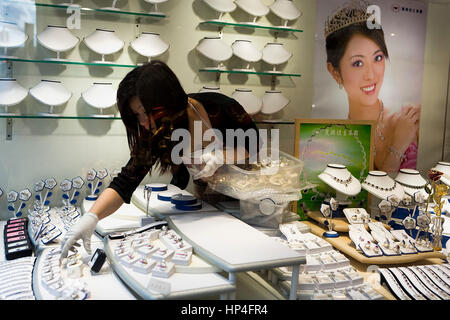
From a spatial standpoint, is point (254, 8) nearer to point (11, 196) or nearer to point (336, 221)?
point (336, 221)

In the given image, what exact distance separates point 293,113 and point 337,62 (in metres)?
0.52

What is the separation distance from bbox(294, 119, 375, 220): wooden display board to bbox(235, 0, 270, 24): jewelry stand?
75 cm

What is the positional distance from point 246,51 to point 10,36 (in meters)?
1.36

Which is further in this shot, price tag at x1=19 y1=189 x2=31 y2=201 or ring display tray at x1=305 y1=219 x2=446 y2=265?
price tag at x1=19 y1=189 x2=31 y2=201

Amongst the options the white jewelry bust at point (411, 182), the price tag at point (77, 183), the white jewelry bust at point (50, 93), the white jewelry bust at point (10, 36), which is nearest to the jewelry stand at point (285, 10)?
the white jewelry bust at point (411, 182)

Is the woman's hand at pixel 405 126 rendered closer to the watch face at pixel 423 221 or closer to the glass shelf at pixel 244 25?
the glass shelf at pixel 244 25

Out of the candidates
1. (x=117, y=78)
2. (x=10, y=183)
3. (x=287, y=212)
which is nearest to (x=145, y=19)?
(x=117, y=78)

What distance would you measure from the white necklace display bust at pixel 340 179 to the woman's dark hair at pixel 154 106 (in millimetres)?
970

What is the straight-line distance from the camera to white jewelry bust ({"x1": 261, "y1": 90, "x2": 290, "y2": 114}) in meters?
2.93

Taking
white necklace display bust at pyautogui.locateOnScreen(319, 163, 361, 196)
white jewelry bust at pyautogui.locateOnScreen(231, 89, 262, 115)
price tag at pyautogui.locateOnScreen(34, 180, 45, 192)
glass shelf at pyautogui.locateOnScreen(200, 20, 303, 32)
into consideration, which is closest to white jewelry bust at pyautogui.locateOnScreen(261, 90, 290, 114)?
white jewelry bust at pyautogui.locateOnScreen(231, 89, 262, 115)

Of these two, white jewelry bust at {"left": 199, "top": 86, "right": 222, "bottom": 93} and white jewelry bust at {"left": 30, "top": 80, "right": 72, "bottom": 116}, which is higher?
white jewelry bust at {"left": 199, "top": 86, "right": 222, "bottom": 93}

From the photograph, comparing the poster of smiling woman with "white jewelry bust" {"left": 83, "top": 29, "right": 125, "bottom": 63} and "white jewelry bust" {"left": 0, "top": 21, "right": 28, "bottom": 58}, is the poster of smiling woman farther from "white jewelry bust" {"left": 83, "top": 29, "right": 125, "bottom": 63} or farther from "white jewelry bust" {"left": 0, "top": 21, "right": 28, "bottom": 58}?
"white jewelry bust" {"left": 0, "top": 21, "right": 28, "bottom": 58}

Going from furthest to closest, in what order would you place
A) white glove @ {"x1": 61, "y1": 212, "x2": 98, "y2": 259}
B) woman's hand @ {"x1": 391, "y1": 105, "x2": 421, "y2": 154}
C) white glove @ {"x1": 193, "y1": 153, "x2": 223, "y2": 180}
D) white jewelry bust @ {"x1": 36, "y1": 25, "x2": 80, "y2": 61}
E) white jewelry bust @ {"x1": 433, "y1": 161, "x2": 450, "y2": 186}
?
woman's hand @ {"x1": 391, "y1": 105, "x2": 421, "y2": 154} → white jewelry bust @ {"x1": 433, "y1": 161, "x2": 450, "y2": 186} → white jewelry bust @ {"x1": 36, "y1": 25, "x2": 80, "y2": 61} → white glove @ {"x1": 193, "y1": 153, "x2": 223, "y2": 180} → white glove @ {"x1": 61, "y1": 212, "x2": 98, "y2": 259}

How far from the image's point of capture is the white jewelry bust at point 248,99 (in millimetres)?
2844
